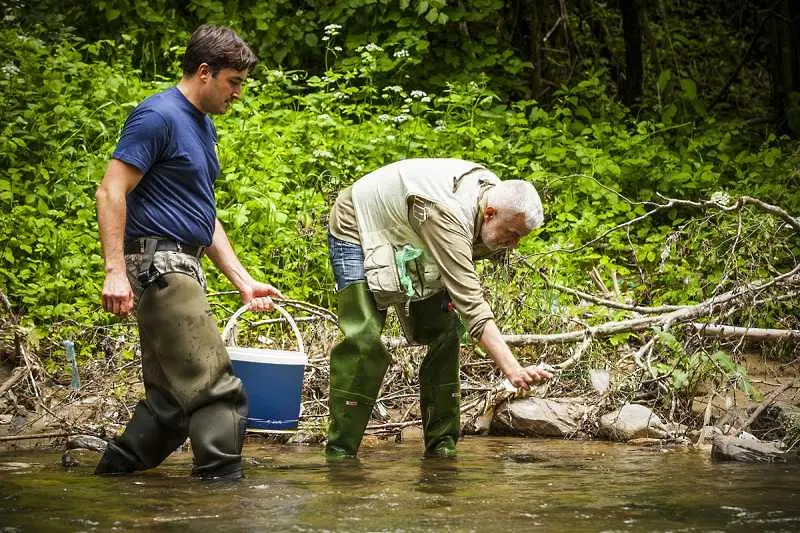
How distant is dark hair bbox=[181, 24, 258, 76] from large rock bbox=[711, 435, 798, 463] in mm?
2911

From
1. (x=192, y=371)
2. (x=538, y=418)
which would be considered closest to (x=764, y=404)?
(x=538, y=418)

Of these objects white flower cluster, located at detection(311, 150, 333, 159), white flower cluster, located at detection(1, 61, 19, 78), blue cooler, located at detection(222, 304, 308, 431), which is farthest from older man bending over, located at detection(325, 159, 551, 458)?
white flower cluster, located at detection(1, 61, 19, 78)

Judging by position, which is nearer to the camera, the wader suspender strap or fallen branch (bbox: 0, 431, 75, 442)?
the wader suspender strap

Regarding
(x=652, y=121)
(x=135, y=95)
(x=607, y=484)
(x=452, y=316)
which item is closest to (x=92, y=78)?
(x=135, y=95)

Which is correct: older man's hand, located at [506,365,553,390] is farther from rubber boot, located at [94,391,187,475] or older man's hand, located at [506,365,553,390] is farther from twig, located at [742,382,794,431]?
twig, located at [742,382,794,431]

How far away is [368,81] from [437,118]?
2.31 ft

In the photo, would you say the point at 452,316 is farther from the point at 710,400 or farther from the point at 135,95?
the point at 135,95

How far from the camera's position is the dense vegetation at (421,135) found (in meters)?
7.75

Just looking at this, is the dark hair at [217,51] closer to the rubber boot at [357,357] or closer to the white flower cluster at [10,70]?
the rubber boot at [357,357]

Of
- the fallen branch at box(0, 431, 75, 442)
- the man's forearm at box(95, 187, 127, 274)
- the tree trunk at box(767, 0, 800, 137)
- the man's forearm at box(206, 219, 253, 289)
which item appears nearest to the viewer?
the man's forearm at box(95, 187, 127, 274)

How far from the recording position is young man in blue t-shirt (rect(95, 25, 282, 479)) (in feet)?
14.5

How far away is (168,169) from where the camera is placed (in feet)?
14.6

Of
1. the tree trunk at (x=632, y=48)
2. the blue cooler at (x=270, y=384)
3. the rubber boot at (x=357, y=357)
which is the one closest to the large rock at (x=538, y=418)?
the rubber boot at (x=357, y=357)

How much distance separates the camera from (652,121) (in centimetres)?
1046
